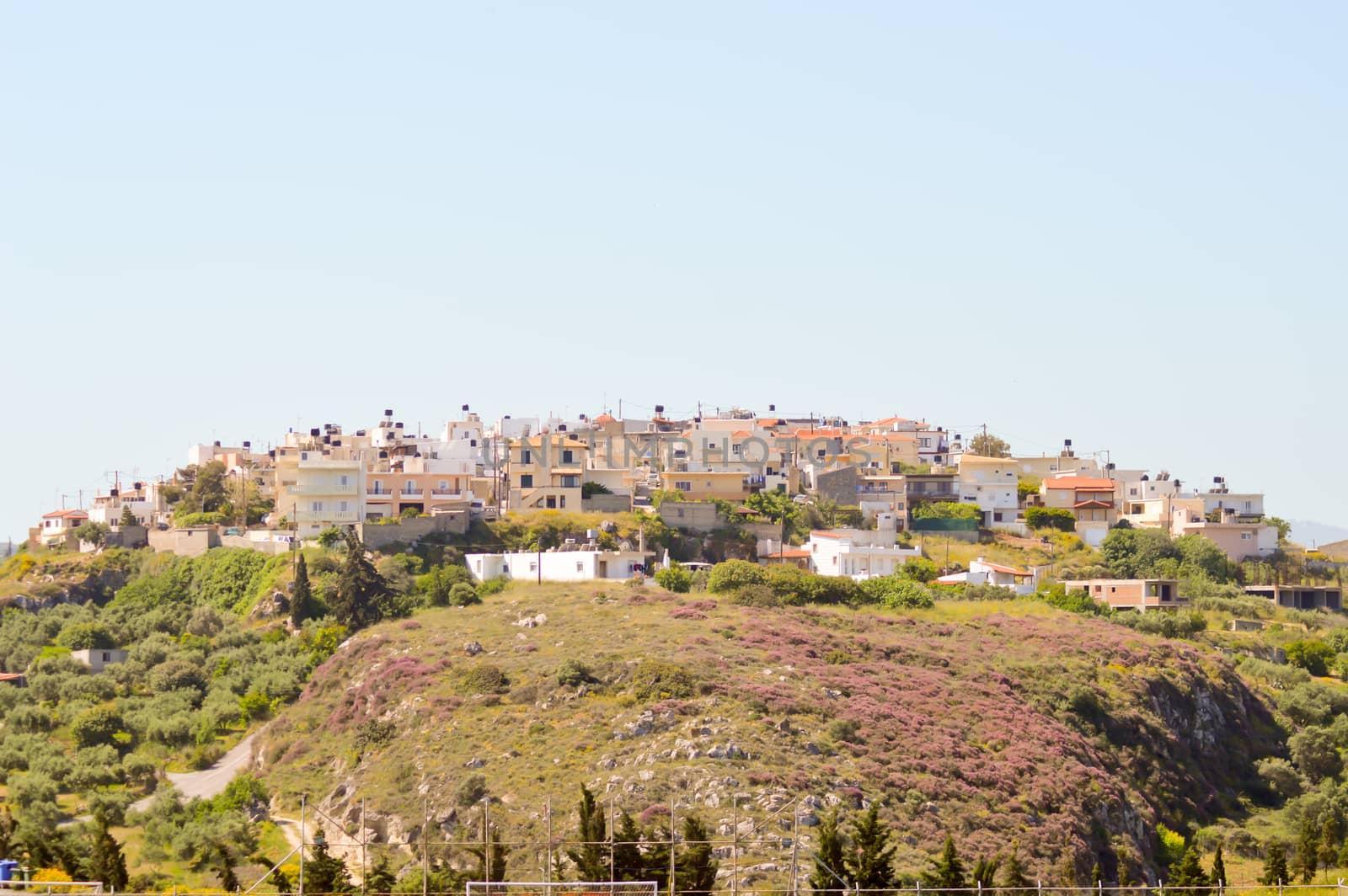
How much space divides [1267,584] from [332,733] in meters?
41.0

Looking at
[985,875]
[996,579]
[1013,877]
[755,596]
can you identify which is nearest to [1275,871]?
[1013,877]

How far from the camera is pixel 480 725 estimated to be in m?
55.1

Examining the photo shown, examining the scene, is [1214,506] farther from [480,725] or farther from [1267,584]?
[480,725]

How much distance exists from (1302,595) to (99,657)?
1776 inches

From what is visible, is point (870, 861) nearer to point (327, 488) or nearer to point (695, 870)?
point (695, 870)

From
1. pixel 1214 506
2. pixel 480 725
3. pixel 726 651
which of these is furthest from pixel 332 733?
pixel 1214 506

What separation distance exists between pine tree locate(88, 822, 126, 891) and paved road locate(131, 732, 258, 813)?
10.9 m

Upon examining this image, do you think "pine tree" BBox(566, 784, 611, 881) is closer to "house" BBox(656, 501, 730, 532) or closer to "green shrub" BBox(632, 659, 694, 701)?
"green shrub" BBox(632, 659, 694, 701)

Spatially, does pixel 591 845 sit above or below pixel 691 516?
below

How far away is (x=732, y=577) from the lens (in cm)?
7050

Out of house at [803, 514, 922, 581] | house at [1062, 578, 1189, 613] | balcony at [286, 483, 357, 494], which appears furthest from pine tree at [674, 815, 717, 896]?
balcony at [286, 483, 357, 494]

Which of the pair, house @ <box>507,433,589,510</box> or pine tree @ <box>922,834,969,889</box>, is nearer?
pine tree @ <box>922,834,969,889</box>

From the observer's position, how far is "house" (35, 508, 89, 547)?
280 feet

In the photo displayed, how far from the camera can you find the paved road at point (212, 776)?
55.4 metres
